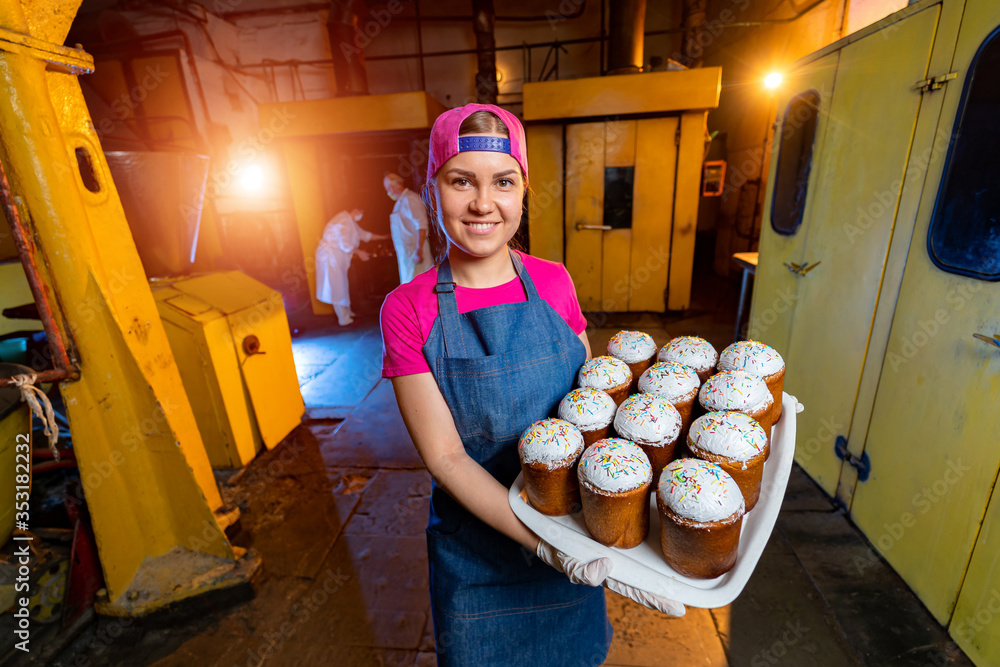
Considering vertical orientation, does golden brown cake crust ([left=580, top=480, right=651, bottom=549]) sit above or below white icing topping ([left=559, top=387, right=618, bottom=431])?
below

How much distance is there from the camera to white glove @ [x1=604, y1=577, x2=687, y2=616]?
95cm

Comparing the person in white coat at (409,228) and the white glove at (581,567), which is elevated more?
the person in white coat at (409,228)

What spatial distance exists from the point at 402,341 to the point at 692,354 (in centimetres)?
108

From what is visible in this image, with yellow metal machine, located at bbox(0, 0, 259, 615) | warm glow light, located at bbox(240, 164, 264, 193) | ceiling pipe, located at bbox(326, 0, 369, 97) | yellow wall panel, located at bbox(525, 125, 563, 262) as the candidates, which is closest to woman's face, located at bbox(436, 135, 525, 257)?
yellow metal machine, located at bbox(0, 0, 259, 615)

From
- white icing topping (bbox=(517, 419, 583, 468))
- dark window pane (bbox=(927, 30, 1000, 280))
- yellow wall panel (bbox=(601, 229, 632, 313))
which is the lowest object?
yellow wall panel (bbox=(601, 229, 632, 313))

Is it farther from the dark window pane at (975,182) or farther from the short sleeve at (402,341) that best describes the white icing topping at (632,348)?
the dark window pane at (975,182)

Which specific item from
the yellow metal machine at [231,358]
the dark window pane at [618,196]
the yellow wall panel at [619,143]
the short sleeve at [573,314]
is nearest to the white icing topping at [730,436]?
the short sleeve at [573,314]

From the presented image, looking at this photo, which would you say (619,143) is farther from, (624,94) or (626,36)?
(626,36)

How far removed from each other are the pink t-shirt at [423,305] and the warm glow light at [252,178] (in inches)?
343

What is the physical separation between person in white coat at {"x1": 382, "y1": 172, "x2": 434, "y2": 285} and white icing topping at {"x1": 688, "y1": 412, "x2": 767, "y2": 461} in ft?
16.9

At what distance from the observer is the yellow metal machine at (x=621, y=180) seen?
5.62m

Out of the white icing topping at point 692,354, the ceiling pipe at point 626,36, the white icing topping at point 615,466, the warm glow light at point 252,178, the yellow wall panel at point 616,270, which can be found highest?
the ceiling pipe at point 626,36

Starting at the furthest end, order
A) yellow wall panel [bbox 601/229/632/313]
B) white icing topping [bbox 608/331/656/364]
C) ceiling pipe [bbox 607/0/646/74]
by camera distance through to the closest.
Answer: yellow wall panel [bbox 601/229/632/313]
ceiling pipe [bbox 607/0/646/74]
white icing topping [bbox 608/331/656/364]

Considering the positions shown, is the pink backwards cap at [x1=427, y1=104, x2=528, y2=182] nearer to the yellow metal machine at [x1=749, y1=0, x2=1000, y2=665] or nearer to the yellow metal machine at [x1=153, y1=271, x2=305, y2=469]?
the yellow metal machine at [x1=749, y1=0, x2=1000, y2=665]
